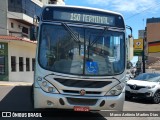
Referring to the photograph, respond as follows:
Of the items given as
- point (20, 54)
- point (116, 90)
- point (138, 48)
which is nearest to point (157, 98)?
point (116, 90)

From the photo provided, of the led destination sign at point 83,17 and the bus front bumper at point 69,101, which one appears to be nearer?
the bus front bumper at point 69,101

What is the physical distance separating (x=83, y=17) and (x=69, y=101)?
7.73ft

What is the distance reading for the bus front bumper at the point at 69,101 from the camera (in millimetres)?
8828

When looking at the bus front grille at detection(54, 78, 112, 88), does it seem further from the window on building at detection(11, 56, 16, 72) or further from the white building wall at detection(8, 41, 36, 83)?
the window on building at detection(11, 56, 16, 72)

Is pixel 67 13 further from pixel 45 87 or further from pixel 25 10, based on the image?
pixel 25 10

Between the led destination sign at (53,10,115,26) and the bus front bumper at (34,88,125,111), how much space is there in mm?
2071

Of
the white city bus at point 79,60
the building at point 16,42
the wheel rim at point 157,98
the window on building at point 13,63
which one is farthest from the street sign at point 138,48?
the white city bus at point 79,60

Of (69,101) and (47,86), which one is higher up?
(47,86)

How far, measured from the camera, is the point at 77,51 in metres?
9.23

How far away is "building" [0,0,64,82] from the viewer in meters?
31.8

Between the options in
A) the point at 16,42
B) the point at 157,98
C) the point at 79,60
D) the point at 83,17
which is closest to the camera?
the point at 79,60

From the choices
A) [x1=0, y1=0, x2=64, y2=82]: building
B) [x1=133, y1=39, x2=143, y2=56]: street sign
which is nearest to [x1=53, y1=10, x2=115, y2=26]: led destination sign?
[x1=0, y1=0, x2=64, y2=82]: building

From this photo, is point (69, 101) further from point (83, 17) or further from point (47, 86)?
point (83, 17)

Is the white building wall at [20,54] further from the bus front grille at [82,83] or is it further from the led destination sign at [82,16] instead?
the bus front grille at [82,83]
